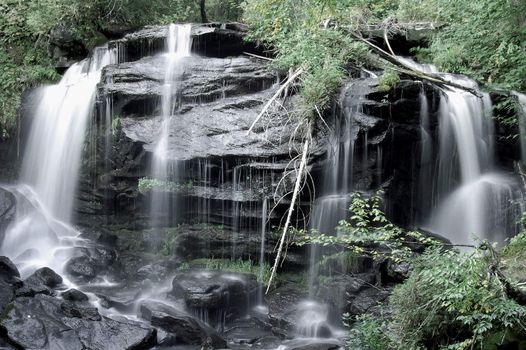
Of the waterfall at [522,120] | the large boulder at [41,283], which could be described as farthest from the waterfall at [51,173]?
the waterfall at [522,120]

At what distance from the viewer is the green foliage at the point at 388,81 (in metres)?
9.52

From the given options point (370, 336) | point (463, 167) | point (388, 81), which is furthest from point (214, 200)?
point (463, 167)

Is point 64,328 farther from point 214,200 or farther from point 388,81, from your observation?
point 388,81

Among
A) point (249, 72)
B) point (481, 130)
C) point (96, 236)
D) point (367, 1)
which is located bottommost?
point (96, 236)

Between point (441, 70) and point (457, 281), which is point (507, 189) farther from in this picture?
point (457, 281)

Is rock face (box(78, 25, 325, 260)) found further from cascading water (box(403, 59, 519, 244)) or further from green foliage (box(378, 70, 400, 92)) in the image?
cascading water (box(403, 59, 519, 244))

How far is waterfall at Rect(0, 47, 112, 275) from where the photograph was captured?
34.5 feet

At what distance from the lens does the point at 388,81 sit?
9547 millimetres

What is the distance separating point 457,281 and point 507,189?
5304 millimetres

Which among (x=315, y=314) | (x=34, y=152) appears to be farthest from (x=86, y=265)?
(x=315, y=314)

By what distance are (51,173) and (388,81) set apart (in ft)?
25.0

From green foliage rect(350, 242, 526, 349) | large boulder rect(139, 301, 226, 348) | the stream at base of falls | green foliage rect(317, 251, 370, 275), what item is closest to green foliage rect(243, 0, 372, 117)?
the stream at base of falls

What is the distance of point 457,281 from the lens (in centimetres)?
513

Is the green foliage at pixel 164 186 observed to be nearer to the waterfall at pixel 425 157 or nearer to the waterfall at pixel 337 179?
the waterfall at pixel 337 179
